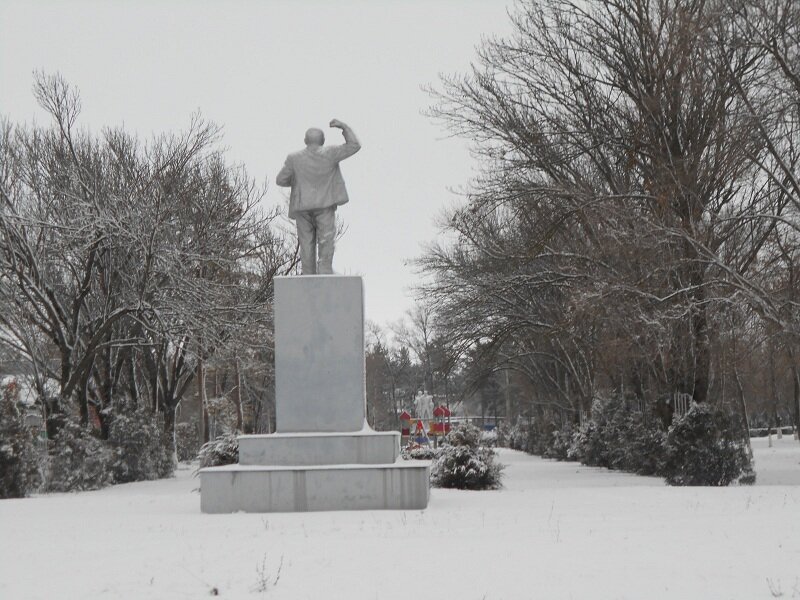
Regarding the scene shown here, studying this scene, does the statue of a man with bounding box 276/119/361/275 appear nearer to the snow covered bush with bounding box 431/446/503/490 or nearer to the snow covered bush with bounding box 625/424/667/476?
the snow covered bush with bounding box 431/446/503/490

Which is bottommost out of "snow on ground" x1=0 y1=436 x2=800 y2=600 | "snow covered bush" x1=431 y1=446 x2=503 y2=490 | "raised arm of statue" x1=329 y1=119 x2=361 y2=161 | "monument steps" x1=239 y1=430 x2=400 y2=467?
"snow on ground" x1=0 y1=436 x2=800 y2=600

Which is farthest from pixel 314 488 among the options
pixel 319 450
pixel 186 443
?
pixel 186 443

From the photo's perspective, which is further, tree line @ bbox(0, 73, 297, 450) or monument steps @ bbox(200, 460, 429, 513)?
tree line @ bbox(0, 73, 297, 450)

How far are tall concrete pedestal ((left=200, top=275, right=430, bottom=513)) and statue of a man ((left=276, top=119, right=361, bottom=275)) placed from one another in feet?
2.69

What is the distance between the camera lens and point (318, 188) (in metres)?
13.9

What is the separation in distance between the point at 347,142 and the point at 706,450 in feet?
29.5

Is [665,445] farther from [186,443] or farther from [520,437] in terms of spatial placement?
[520,437]

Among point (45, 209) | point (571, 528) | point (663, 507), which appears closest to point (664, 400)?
point (663, 507)

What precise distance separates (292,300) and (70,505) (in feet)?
14.8

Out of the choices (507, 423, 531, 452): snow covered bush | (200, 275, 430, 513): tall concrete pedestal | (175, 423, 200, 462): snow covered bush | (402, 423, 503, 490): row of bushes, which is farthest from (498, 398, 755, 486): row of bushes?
(175, 423, 200, 462): snow covered bush

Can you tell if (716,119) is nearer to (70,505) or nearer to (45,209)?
(70,505)

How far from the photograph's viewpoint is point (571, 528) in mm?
9578

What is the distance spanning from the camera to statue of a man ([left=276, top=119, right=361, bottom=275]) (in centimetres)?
1382

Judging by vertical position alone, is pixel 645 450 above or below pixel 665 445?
below
